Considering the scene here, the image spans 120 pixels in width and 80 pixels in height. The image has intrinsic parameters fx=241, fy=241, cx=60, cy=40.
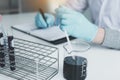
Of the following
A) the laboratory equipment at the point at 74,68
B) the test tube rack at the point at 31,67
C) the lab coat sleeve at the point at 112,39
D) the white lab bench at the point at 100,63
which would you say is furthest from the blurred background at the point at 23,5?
the laboratory equipment at the point at 74,68

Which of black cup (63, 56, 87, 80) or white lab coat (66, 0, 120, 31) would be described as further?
white lab coat (66, 0, 120, 31)

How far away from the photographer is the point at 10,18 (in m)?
1.84

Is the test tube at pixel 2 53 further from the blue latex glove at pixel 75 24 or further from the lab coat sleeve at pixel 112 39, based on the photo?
the lab coat sleeve at pixel 112 39

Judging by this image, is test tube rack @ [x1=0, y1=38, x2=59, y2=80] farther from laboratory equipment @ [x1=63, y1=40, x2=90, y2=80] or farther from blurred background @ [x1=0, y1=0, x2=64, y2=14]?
blurred background @ [x1=0, y1=0, x2=64, y2=14]

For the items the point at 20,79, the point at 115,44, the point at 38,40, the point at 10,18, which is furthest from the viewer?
the point at 10,18

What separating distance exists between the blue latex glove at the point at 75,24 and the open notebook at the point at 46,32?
0.45 feet

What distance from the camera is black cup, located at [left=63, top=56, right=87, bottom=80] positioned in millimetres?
832

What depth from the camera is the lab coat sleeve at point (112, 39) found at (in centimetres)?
120

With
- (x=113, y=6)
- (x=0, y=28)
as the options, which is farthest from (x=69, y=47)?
(x=113, y=6)

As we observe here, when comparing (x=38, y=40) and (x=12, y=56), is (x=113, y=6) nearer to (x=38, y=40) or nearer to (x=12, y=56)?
(x=38, y=40)

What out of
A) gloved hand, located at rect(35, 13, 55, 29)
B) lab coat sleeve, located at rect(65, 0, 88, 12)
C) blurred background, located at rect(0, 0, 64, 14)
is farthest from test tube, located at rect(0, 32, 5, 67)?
blurred background, located at rect(0, 0, 64, 14)

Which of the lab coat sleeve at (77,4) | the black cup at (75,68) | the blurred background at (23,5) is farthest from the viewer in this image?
the blurred background at (23,5)

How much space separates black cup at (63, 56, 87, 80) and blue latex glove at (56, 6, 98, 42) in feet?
0.77

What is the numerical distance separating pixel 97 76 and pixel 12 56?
325 mm
